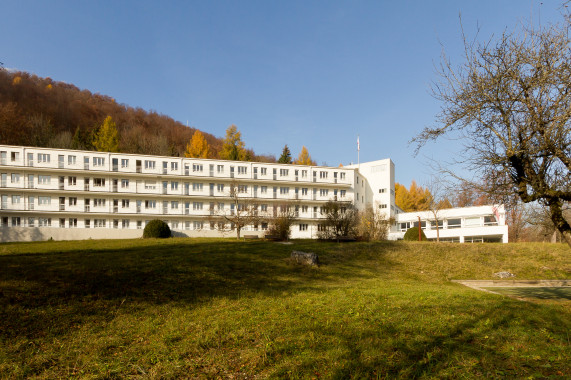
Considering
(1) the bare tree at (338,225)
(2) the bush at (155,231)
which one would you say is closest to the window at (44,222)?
(2) the bush at (155,231)

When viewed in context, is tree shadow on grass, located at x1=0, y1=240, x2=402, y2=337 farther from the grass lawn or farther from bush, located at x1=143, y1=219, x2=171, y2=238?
bush, located at x1=143, y1=219, x2=171, y2=238

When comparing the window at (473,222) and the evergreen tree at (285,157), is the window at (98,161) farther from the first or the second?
the window at (473,222)

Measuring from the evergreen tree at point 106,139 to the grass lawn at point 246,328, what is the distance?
5657 centimetres

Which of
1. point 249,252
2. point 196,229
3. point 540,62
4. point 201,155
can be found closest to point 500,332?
point 540,62

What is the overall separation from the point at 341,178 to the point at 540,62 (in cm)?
5501

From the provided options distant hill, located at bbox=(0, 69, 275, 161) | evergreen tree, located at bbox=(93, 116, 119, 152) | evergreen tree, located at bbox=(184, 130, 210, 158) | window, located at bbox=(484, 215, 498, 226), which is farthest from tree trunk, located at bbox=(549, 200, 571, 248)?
evergreen tree, located at bbox=(184, 130, 210, 158)

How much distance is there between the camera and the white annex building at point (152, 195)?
48.0 metres

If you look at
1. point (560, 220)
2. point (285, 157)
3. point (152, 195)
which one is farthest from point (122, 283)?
point (285, 157)

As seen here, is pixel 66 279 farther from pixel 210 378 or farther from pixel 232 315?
pixel 210 378

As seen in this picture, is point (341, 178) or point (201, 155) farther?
point (201, 155)

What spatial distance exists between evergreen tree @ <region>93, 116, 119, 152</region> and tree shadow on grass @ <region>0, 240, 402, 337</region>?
55.5 m

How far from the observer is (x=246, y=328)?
22.8 ft

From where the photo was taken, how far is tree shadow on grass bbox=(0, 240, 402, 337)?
7785mm

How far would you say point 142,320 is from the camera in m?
7.72
